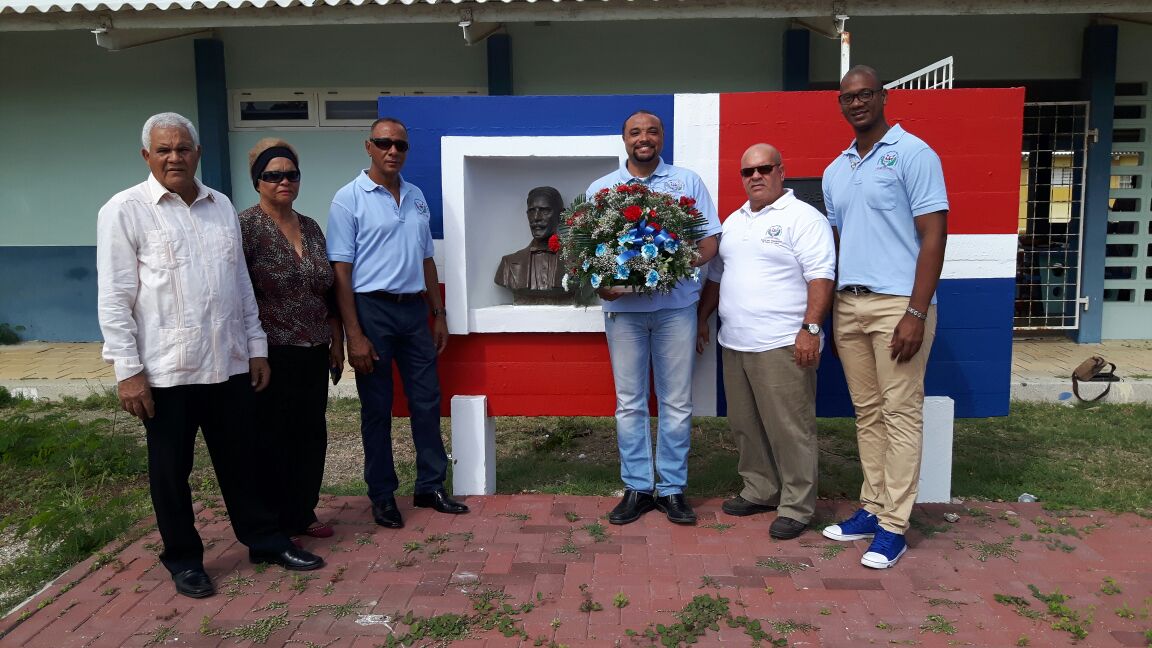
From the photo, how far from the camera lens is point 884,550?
3.78m

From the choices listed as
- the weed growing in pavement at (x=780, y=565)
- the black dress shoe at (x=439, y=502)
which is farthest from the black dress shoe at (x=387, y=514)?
the weed growing in pavement at (x=780, y=565)

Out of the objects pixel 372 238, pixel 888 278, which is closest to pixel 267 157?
pixel 372 238

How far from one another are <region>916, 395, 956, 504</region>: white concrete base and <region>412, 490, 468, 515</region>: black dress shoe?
2.44 m

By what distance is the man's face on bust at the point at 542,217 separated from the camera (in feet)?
16.5

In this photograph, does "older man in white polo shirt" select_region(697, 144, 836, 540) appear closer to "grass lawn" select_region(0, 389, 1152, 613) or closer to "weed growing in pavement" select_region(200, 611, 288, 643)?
"grass lawn" select_region(0, 389, 1152, 613)

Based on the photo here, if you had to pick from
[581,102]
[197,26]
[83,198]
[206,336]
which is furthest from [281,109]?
[206,336]

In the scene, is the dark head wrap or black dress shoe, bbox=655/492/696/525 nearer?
the dark head wrap

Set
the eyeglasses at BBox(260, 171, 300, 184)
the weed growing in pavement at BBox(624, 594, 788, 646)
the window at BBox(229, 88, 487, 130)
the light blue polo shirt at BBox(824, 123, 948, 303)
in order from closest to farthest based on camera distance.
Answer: the weed growing in pavement at BBox(624, 594, 788, 646) → the light blue polo shirt at BBox(824, 123, 948, 303) → the eyeglasses at BBox(260, 171, 300, 184) → the window at BBox(229, 88, 487, 130)

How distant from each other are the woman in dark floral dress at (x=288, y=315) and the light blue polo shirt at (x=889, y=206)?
239 cm

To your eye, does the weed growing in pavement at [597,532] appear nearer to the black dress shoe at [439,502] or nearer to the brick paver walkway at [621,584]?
the brick paver walkway at [621,584]

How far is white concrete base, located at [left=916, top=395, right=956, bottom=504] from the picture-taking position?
15.0 ft

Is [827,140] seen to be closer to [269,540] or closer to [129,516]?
[269,540]

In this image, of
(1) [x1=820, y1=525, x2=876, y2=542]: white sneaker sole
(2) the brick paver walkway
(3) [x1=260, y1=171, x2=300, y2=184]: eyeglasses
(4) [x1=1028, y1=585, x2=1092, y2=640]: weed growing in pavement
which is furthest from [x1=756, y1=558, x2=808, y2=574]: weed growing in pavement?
(3) [x1=260, y1=171, x2=300, y2=184]: eyeglasses

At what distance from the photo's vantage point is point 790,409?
161 inches
